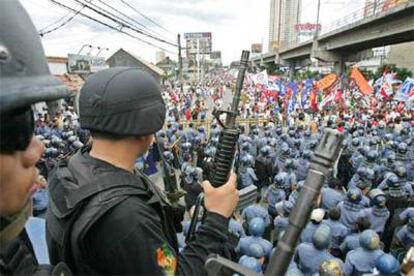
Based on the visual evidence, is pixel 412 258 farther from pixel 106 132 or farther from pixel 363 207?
pixel 363 207

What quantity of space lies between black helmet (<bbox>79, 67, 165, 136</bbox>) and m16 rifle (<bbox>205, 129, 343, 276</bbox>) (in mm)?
694

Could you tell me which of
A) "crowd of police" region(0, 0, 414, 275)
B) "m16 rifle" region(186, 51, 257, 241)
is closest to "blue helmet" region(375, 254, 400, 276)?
"m16 rifle" region(186, 51, 257, 241)

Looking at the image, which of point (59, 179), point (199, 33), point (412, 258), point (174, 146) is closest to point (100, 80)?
point (59, 179)

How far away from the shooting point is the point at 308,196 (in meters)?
1.25

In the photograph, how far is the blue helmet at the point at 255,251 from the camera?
4789 millimetres

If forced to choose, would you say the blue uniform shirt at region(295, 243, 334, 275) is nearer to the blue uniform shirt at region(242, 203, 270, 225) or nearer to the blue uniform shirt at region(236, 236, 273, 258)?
the blue uniform shirt at region(236, 236, 273, 258)

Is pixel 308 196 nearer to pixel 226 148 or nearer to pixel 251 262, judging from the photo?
pixel 226 148

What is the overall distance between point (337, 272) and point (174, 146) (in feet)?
26.7

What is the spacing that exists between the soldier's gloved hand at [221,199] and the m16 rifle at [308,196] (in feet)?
1.59

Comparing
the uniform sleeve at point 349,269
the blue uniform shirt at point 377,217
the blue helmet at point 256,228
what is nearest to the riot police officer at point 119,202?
the blue helmet at point 256,228

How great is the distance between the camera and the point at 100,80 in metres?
1.70

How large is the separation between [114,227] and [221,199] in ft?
1.76

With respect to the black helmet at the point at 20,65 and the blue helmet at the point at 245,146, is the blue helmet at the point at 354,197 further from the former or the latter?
the black helmet at the point at 20,65

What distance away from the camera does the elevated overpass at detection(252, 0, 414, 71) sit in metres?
22.2
